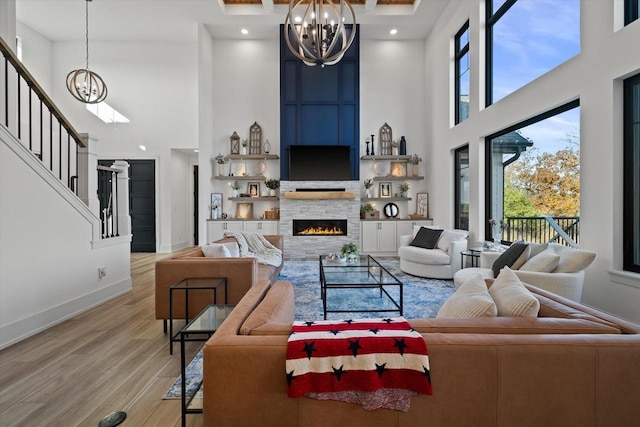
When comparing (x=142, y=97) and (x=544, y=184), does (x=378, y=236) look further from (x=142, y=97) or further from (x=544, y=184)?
(x=142, y=97)

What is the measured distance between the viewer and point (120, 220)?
4.57 metres

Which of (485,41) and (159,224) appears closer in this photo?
(485,41)

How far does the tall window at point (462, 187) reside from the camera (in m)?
5.99

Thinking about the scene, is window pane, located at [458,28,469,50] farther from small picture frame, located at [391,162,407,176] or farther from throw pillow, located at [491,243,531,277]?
throw pillow, located at [491,243,531,277]

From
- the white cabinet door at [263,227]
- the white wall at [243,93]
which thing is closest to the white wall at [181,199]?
the white wall at [243,93]

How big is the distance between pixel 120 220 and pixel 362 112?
17.9 feet

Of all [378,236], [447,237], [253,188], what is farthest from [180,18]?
[447,237]

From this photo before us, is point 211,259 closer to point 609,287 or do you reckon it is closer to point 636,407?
point 636,407

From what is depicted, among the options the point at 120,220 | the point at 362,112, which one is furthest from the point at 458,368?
the point at 362,112

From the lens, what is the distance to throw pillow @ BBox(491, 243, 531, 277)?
354 centimetres

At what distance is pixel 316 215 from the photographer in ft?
23.7

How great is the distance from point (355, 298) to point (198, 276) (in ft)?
6.14

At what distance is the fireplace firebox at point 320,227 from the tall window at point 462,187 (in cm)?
240

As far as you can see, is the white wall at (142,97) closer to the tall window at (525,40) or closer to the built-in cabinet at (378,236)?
the built-in cabinet at (378,236)
